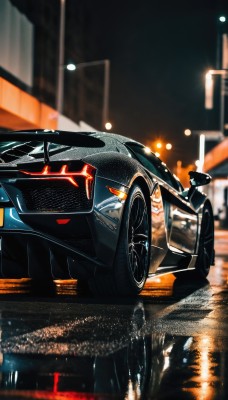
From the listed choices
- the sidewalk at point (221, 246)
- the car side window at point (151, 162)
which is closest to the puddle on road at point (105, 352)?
the car side window at point (151, 162)

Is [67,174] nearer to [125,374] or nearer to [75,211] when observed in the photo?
[75,211]

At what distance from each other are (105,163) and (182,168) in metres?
125

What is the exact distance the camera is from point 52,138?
6996 mm

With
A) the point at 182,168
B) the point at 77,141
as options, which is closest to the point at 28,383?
the point at 77,141

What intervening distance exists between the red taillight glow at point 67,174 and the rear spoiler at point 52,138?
138mm

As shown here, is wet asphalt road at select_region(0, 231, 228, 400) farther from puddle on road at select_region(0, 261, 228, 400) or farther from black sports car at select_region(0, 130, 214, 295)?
black sports car at select_region(0, 130, 214, 295)

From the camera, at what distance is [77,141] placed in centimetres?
708

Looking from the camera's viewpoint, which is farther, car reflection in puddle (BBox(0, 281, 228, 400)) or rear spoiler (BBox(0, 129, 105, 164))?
rear spoiler (BBox(0, 129, 105, 164))

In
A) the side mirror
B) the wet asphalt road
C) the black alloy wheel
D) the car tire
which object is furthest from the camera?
the side mirror

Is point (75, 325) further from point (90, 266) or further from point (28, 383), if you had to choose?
point (28, 383)

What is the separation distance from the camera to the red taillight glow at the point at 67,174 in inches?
266

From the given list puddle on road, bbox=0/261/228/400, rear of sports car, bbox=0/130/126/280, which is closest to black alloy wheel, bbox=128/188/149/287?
puddle on road, bbox=0/261/228/400

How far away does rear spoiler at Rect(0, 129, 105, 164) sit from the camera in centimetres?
694

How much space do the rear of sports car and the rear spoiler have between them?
167mm
